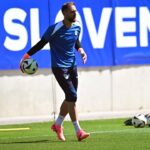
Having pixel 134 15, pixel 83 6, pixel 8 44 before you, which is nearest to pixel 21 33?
pixel 8 44

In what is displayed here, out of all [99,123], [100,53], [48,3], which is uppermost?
[48,3]

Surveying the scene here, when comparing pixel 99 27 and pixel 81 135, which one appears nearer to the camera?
pixel 81 135

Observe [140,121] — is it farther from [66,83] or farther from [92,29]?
[92,29]

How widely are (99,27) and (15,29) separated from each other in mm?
1980

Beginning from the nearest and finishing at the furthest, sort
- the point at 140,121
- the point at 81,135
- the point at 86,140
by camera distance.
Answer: the point at 81,135
the point at 86,140
the point at 140,121

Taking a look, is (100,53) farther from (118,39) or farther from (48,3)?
(48,3)

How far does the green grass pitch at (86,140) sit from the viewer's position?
10.9 meters

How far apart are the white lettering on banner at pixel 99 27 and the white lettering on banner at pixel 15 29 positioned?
1.48m

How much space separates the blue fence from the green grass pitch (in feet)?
5.61

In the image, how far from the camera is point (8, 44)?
15.7 metres

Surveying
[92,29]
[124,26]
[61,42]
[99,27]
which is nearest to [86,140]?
[61,42]

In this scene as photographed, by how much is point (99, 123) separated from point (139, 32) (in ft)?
9.12

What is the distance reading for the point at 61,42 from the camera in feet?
38.3

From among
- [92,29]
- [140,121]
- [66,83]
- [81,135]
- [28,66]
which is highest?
[92,29]
